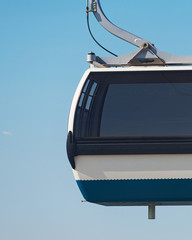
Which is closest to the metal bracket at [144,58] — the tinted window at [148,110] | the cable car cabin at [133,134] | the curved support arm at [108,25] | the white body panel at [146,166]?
the curved support arm at [108,25]

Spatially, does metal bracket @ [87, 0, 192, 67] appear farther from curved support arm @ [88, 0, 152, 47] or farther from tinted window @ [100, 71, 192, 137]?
tinted window @ [100, 71, 192, 137]

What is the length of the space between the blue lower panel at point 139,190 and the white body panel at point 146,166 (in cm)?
8

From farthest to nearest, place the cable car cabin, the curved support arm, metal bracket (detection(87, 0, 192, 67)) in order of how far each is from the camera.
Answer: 1. the curved support arm
2. metal bracket (detection(87, 0, 192, 67))
3. the cable car cabin

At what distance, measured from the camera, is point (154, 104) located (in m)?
14.0

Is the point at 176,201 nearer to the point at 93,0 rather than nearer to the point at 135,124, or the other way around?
the point at 135,124

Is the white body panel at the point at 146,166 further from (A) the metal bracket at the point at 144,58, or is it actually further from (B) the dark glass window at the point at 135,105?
(A) the metal bracket at the point at 144,58

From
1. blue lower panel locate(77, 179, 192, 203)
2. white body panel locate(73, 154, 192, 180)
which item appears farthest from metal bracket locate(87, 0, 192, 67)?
blue lower panel locate(77, 179, 192, 203)

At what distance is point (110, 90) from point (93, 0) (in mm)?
1801

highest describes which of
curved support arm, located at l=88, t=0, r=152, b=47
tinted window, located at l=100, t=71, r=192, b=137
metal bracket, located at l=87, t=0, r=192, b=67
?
curved support arm, located at l=88, t=0, r=152, b=47

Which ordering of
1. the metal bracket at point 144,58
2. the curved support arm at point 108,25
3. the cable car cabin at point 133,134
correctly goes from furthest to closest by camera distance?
the curved support arm at point 108,25 < the metal bracket at point 144,58 < the cable car cabin at point 133,134

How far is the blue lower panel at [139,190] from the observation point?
549 inches

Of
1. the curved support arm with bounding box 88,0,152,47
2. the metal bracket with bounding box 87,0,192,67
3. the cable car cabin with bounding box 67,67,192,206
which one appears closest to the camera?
the cable car cabin with bounding box 67,67,192,206

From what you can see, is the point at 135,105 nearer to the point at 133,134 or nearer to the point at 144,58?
the point at 133,134

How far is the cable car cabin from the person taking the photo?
13852 mm
